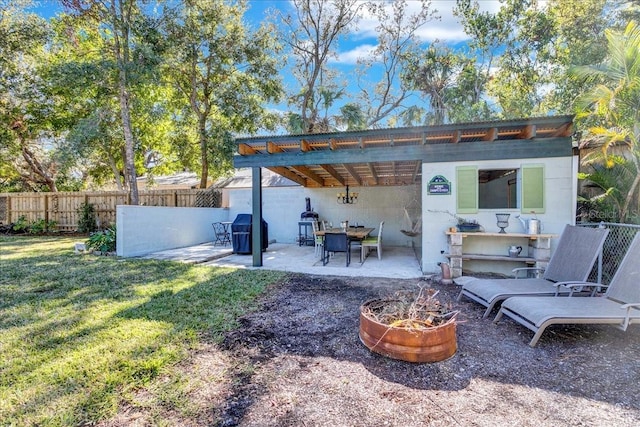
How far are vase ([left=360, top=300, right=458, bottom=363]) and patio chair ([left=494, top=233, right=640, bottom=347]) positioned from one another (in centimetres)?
85

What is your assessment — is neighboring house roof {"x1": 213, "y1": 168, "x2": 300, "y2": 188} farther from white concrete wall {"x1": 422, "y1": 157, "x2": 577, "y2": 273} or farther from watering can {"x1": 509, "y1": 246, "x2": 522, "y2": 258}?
watering can {"x1": 509, "y1": 246, "x2": 522, "y2": 258}

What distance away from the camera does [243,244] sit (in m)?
8.26

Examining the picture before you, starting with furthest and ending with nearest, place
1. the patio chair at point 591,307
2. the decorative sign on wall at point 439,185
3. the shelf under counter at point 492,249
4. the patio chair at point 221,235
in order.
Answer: the patio chair at point 221,235 → the decorative sign on wall at point 439,185 → the shelf under counter at point 492,249 → the patio chair at point 591,307

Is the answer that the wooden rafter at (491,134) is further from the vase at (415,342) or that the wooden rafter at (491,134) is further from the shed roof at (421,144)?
the vase at (415,342)

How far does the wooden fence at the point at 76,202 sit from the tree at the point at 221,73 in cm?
139

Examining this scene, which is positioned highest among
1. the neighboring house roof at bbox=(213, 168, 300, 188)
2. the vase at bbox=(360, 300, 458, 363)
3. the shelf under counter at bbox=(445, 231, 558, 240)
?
the neighboring house roof at bbox=(213, 168, 300, 188)

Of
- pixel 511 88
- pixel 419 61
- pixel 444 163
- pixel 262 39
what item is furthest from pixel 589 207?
pixel 262 39

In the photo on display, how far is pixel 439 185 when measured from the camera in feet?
19.2

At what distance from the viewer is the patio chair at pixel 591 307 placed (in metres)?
2.75

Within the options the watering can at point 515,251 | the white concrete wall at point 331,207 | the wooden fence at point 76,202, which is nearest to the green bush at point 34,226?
the wooden fence at point 76,202

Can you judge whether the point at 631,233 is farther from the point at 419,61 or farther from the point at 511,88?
the point at 419,61

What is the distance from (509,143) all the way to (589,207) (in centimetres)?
278

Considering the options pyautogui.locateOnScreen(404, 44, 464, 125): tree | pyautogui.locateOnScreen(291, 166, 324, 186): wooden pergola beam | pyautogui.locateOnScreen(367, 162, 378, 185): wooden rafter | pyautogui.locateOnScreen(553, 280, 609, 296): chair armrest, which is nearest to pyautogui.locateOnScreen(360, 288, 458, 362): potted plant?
pyautogui.locateOnScreen(553, 280, 609, 296): chair armrest

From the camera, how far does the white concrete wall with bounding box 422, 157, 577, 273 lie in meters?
5.36
